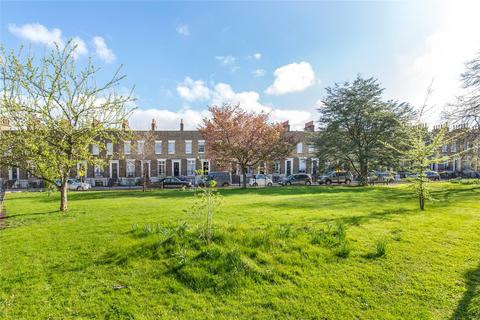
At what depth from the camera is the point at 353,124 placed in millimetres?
27219

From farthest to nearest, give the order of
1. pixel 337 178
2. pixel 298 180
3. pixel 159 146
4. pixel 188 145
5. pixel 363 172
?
pixel 188 145
pixel 159 146
pixel 337 178
pixel 298 180
pixel 363 172

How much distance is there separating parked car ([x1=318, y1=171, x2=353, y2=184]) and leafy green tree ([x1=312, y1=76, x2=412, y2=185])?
6.39 metres

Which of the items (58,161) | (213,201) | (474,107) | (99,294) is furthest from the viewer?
(474,107)

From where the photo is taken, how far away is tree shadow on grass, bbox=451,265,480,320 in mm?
3843

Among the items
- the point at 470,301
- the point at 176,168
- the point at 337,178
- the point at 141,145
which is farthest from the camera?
the point at 176,168

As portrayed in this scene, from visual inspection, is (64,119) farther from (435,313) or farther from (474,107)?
(474,107)

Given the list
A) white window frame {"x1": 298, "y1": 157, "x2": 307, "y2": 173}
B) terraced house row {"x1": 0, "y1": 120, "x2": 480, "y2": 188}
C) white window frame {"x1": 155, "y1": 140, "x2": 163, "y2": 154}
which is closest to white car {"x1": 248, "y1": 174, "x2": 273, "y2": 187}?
terraced house row {"x1": 0, "y1": 120, "x2": 480, "y2": 188}

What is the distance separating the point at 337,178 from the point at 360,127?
32.1ft

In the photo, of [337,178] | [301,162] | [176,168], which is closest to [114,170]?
[176,168]

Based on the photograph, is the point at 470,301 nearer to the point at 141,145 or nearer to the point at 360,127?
the point at 360,127

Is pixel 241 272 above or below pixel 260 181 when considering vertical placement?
below

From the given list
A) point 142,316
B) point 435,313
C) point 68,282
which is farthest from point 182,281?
point 435,313

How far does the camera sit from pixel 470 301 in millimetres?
4160

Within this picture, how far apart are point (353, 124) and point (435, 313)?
2573cm
